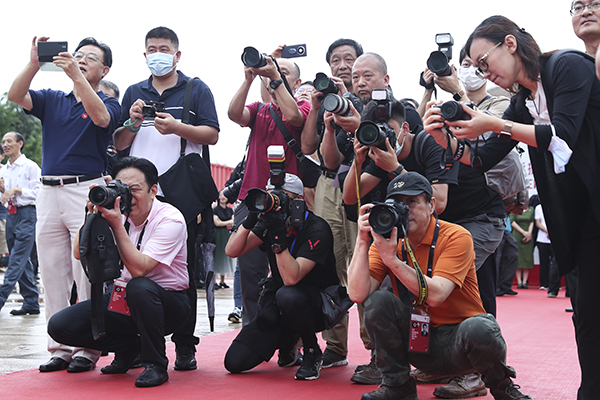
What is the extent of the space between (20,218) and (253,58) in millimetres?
3868

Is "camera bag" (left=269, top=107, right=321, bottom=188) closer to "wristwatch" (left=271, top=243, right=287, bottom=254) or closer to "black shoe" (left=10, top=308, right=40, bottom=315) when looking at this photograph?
"wristwatch" (left=271, top=243, right=287, bottom=254)

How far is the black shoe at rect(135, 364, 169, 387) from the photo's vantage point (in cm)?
290

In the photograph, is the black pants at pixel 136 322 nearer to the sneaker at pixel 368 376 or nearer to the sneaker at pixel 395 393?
the sneaker at pixel 368 376

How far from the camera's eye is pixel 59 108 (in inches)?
140

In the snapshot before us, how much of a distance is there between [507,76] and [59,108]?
2543 millimetres

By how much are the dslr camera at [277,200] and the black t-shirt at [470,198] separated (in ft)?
2.56

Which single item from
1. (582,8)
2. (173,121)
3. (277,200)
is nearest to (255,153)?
(173,121)

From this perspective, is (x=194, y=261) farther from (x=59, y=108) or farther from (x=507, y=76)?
(x=507, y=76)

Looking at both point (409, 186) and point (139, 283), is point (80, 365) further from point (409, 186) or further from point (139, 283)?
point (409, 186)

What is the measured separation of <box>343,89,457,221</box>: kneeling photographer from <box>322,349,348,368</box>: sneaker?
858 mm

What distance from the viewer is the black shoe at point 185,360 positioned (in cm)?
339

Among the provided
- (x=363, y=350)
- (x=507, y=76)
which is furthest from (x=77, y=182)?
(x=507, y=76)

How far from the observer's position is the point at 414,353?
8.41ft

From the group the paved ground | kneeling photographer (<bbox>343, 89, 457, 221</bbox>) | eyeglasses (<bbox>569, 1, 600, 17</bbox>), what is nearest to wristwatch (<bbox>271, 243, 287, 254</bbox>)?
kneeling photographer (<bbox>343, 89, 457, 221</bbox>)
